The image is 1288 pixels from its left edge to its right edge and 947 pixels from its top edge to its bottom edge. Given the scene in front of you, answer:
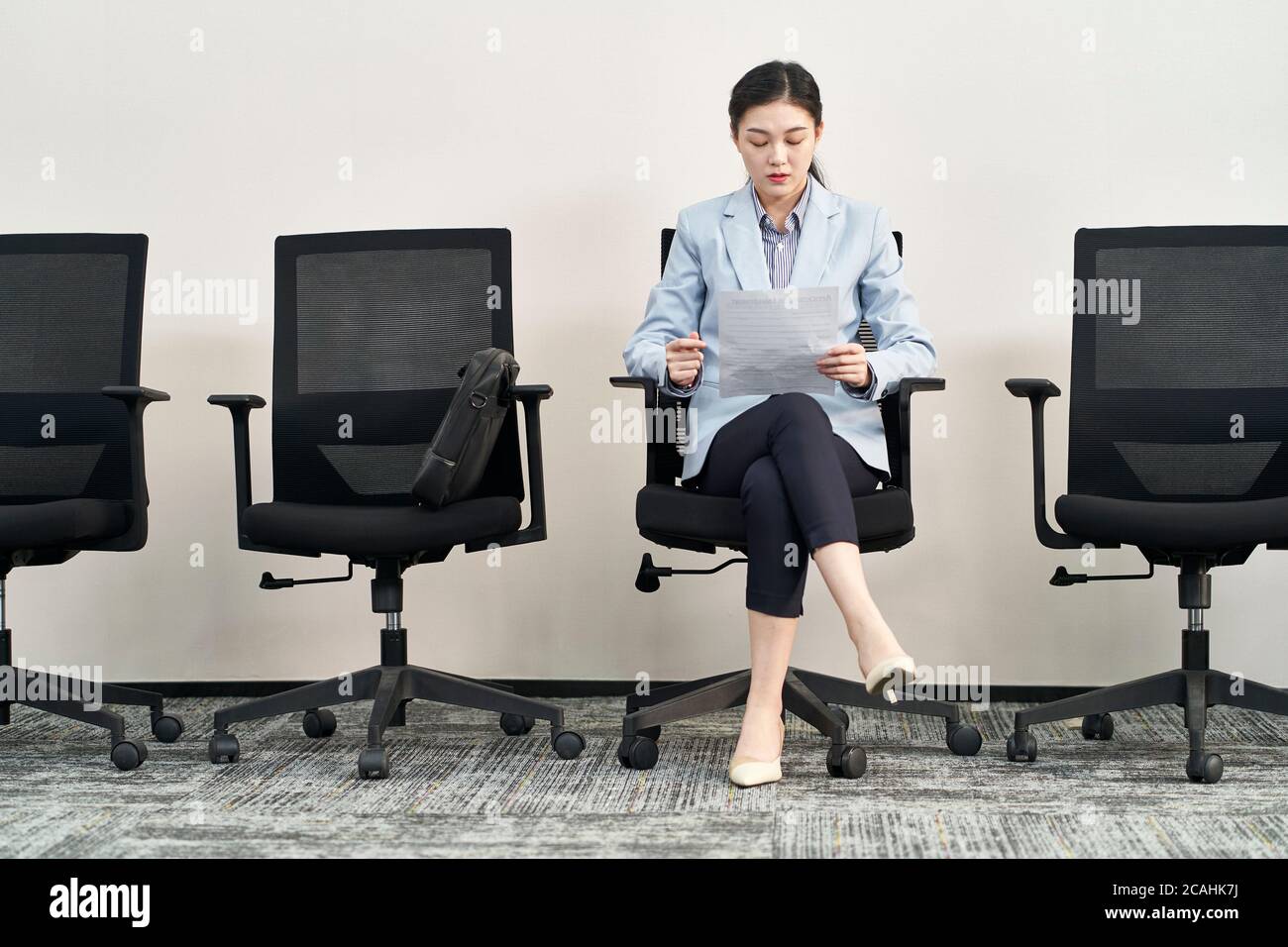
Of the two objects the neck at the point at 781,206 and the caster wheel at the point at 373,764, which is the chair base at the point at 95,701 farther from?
the neck at the point at 781,206

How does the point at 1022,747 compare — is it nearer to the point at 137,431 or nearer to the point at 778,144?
the point at 778,144

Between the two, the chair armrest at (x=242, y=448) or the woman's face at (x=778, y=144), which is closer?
the woman's face at (x=778, y=144)

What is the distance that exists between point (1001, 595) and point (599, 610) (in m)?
0.98

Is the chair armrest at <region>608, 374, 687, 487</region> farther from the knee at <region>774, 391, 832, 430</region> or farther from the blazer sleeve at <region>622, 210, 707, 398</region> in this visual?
the knee at <region>774, 391, 832, 430</region>

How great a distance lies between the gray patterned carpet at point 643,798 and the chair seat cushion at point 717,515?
0.43 meters

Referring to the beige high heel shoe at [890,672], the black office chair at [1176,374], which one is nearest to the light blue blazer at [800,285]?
the black office chair at [1176,374]

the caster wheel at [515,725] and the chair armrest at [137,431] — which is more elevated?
the chair armrest at [137,431]

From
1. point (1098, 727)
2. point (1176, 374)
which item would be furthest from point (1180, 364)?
point (1098, 727)

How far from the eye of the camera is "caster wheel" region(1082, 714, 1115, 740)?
2549 millimetres

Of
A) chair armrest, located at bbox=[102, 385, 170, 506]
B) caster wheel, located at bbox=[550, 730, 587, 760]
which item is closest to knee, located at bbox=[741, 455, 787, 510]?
caster wheel, located at bbox=[550, 730, 587, 760]

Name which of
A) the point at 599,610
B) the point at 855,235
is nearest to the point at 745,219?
the point at 855,235

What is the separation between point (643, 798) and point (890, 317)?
3.45 ft

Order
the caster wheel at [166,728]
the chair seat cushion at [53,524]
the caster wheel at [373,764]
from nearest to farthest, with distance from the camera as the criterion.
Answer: the caster wheel at [373,764] < the chair seat cushion at [53,524] < the caster wheel at [166,728]

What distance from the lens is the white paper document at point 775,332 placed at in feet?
7.18
